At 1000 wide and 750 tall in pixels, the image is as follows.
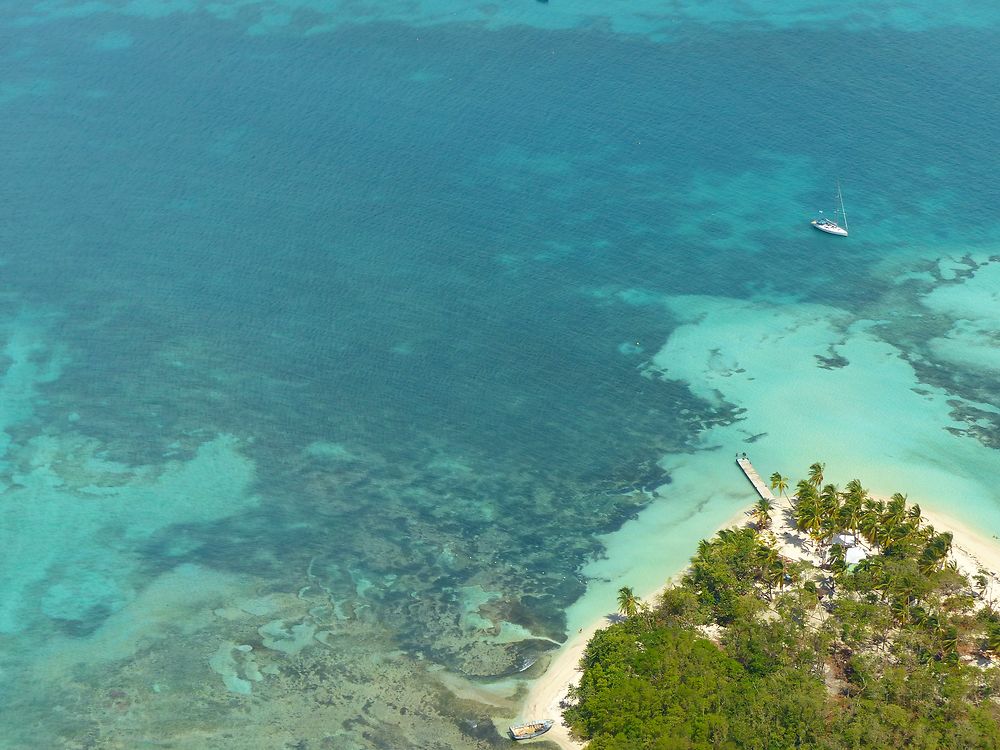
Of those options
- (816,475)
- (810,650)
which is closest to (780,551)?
(816,475)

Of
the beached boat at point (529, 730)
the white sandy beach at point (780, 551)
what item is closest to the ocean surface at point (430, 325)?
the white sandy beach at point (780, 551)

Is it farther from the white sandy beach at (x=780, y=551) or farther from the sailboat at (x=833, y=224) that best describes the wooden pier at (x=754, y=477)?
the sailboat at (x=833, y=224)

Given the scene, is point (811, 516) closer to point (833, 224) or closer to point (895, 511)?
point (895, 511)

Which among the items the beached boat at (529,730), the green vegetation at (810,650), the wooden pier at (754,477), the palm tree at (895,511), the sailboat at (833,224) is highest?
the palm tree at (895,511)

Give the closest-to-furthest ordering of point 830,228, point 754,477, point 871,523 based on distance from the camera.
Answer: point 871,523 → point 754,477 → point 830,228

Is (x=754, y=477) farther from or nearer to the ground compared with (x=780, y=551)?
nearer to the ground

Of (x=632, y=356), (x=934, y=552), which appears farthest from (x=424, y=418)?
(x=934, y=552)

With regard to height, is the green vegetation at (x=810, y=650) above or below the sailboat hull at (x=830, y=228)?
below
